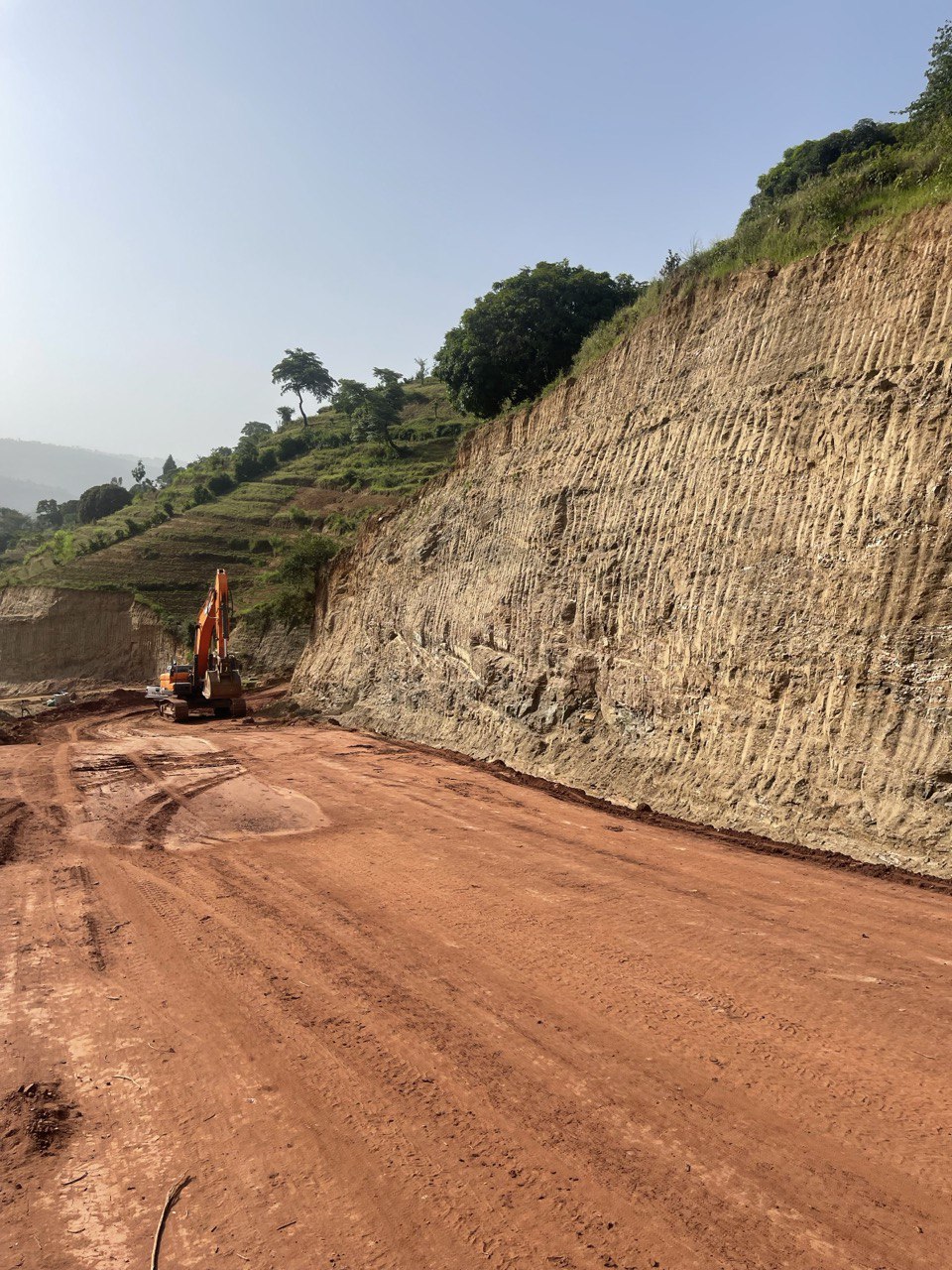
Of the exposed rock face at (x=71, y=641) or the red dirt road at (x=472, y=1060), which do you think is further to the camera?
the exposed rock face at (x=71, y=641)

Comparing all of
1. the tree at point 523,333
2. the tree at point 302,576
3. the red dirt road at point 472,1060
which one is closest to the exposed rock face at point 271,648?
the tree at point 302,576

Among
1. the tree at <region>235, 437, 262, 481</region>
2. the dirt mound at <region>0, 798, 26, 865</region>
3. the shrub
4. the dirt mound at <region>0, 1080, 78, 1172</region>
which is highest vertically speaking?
the tree at <region>235, 437, 262, 481</region>

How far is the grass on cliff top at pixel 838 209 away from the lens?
34.8ft

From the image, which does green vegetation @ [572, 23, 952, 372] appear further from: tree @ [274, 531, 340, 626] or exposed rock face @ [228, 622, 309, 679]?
exposed rock face @ [228, 622, 309, 679]

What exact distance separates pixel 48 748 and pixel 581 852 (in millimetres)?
12633

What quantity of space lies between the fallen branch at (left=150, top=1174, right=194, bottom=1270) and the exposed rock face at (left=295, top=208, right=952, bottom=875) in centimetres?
755

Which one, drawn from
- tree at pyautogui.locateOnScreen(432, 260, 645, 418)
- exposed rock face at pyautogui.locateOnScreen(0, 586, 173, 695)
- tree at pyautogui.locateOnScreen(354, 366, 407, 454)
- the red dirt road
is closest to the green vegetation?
tree at pyautogui.locateOnScreen(432, 260, 645, 418)

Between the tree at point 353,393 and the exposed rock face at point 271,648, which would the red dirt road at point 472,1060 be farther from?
the tree at point 353,393

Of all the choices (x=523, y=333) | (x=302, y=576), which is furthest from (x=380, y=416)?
(x=523, y=333)

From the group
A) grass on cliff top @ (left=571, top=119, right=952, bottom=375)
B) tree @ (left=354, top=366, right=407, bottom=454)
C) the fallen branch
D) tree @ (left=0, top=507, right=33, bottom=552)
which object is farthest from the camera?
tree @ (left=0, top=507, right=33, bottom=552)

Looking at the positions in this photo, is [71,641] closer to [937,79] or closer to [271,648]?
[271,648]

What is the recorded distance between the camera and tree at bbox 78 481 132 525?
59.6 m

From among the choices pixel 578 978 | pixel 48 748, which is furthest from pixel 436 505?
pixel 578 978

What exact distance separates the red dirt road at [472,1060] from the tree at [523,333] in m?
16.0
